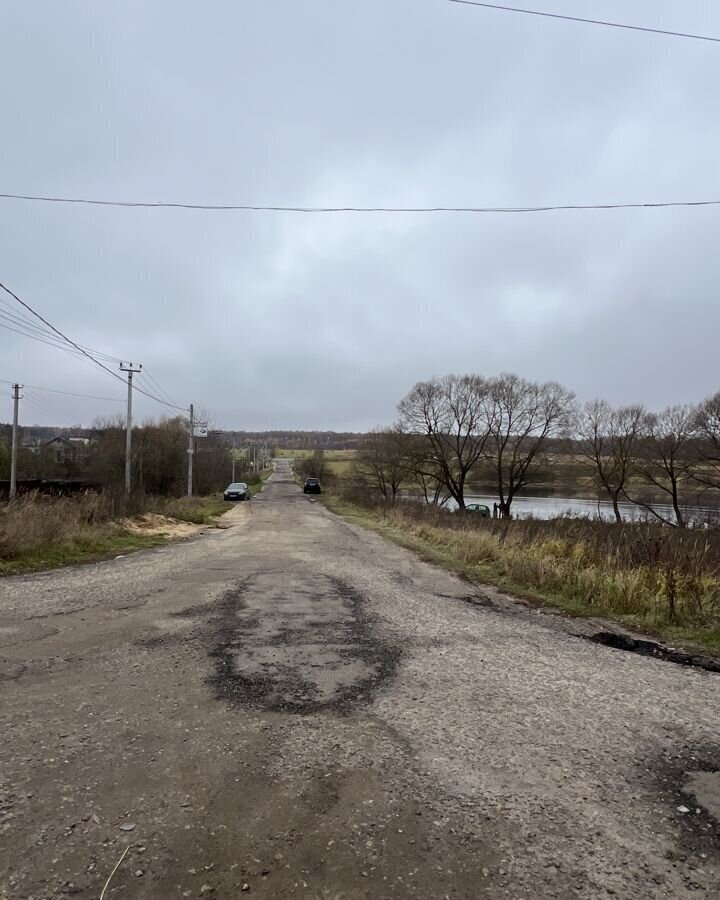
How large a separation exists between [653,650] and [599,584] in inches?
96.5

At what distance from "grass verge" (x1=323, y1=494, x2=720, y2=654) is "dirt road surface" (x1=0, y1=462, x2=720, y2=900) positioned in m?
1.50

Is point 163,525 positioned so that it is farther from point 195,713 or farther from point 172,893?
point 172,893

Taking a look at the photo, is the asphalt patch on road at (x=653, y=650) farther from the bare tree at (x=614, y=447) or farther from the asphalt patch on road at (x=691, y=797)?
the bare tree at (x=614, y=447)

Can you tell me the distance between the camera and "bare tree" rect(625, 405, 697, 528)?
42906mm

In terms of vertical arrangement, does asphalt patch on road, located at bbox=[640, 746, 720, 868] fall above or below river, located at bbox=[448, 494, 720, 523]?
above

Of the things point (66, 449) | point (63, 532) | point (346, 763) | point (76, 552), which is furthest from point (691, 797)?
point (66, 449)

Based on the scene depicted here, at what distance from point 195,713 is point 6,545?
8.53m

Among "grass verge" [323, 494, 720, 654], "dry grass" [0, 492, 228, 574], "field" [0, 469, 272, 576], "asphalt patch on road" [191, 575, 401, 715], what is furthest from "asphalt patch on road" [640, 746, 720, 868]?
"dry grass" [0, 492, 228, 574]

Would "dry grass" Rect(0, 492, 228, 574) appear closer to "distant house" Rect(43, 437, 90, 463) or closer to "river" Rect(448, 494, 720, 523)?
"distant house" Rect(43, 437, 90, 463)

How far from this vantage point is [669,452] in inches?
1759

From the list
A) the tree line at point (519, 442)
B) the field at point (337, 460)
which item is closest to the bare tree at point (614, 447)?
the tree line at point (519, 442)

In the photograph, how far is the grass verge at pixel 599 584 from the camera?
7070mm

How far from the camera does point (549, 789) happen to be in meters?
3.10

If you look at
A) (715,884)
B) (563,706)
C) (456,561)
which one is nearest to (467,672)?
(563,706)
